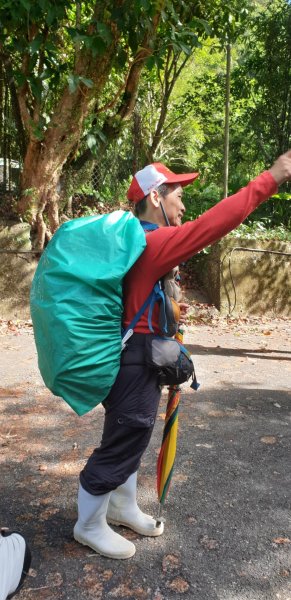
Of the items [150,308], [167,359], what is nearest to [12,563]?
[167,359]

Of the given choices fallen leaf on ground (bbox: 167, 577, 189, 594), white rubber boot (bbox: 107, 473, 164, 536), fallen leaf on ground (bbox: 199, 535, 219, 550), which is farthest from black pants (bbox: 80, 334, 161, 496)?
fallen leaf on ground (bbox: 199, 535, 219, 550)

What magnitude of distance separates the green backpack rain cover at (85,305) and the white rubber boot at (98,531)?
48 cm

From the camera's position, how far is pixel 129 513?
265 cm

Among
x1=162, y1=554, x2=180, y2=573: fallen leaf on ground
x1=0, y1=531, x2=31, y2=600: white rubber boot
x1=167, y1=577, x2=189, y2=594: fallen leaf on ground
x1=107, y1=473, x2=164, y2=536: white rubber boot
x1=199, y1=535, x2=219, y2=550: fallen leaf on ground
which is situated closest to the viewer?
x1=0, y1=531, x2=31, y2=600: white rubber boot

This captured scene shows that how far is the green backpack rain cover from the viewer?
2.15 m

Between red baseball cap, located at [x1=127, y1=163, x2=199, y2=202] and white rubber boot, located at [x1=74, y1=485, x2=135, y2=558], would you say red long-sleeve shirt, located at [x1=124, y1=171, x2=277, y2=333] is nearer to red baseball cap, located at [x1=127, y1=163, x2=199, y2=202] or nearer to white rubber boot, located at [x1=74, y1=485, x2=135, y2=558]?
red baseball cap, located at [x1=127, y1=163, x2=199, y2=202]

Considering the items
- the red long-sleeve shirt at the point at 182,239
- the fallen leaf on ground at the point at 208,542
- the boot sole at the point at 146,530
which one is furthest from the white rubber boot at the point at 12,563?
the red long-sleeve shirt at the point at 182,239

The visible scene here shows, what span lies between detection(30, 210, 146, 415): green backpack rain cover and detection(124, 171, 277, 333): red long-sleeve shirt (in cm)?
8

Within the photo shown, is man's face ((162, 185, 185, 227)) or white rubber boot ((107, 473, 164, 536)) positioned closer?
man's face ((162, 185, 185, 227))

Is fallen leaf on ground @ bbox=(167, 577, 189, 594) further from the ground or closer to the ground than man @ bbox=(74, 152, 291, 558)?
closer to the ground

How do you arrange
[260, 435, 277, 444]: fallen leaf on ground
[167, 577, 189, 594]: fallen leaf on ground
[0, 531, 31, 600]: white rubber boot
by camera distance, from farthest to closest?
[260, 435, 277, 444]: fallen leaf on ground
[167, 577, 189, 594]: fallen leaf on ground
[0, 531, 31, 600]: white rubber boot

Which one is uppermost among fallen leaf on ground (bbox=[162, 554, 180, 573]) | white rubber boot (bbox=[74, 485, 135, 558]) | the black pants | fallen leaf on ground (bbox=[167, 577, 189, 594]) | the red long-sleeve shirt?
the red long-sleeve shirt

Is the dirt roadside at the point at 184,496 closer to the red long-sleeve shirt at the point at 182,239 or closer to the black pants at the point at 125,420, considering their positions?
the black pants at the point at 125,420

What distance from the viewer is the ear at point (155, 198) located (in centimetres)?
238
